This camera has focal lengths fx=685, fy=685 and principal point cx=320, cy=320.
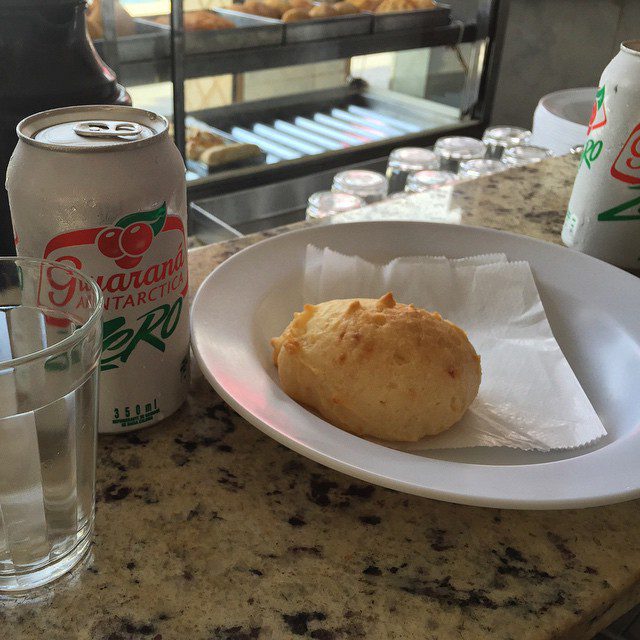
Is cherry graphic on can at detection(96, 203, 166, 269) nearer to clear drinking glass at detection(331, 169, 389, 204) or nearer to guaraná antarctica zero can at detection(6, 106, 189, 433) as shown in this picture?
guaraná antarctica zero can at detection(6, 106, 189, 433)

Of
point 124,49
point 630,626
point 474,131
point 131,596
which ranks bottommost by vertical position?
point 630,626

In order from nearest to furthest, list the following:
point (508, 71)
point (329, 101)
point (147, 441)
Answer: point (147, 441), point (329, 101), point (508, 71)

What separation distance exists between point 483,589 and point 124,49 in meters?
1.22

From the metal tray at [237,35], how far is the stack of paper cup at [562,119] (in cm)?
62

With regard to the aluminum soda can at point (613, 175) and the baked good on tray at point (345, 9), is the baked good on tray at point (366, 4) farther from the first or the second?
the aluminum soda can at point (613, 175)

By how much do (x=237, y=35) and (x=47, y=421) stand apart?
127 centimetres

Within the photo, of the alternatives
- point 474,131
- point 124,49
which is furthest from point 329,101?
point 124,49

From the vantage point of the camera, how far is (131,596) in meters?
0.35

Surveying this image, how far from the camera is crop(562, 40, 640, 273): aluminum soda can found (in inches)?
25.0

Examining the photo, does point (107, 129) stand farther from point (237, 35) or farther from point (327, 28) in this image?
point (327, 28)

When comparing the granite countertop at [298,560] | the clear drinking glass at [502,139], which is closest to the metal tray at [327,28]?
the clear drinking glass at [502,139]

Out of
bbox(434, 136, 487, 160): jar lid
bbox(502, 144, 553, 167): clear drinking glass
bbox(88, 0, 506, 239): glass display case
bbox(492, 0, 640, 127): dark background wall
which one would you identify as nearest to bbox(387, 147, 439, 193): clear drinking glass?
bbox(434, 136, 487, 160): jar lid

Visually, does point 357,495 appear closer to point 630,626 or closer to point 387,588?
point 387,588

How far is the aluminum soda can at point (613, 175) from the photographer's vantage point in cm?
63
